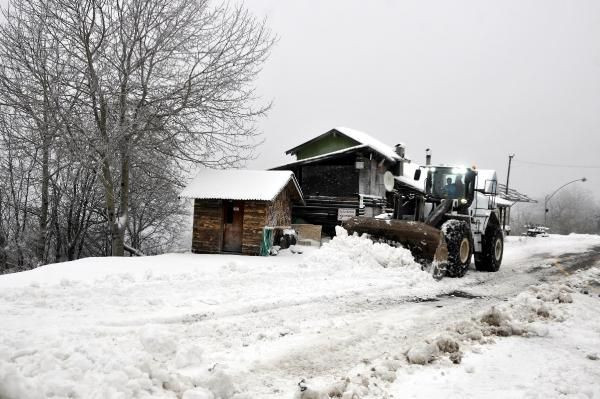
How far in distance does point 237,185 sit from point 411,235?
7.00 meters

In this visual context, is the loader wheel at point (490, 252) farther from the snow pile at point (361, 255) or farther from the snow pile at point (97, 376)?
the snow pile at point (97, 376)

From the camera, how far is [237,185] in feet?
46.8

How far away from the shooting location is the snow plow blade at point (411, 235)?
360 inches

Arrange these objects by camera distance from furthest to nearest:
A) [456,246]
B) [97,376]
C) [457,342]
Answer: [456,246], [457,342], [97,376]

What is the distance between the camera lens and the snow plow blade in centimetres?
913

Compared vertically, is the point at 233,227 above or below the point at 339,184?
below

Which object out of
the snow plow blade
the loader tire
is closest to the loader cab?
the loader tire

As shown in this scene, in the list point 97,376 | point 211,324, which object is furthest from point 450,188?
point 97,376

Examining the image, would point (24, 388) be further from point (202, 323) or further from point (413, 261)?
point (413, 261)

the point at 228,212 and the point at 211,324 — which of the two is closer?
the point at 211,324

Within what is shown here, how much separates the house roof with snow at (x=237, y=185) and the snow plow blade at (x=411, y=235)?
3999 mm

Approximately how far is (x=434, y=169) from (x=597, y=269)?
5.43m

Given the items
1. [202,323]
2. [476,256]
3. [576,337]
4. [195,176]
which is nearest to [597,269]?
[476,256]

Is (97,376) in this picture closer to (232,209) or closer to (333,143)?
(232,209)
